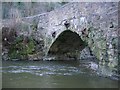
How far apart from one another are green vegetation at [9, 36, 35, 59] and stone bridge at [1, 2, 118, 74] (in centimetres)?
61

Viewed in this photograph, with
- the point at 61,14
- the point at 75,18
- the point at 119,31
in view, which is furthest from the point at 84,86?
the point at 61,14

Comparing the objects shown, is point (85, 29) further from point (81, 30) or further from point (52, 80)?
point (52, 80)

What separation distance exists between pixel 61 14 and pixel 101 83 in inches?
233

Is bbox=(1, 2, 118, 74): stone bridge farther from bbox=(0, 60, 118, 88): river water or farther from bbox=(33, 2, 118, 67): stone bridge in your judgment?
bbox=(0, 60, 118, 88): river water

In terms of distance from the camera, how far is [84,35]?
447 inches

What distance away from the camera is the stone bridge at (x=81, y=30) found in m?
9.15

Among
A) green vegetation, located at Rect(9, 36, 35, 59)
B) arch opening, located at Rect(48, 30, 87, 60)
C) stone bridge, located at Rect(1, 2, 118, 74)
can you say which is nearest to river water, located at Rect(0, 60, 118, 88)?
stone bridge, located at Rect(1, 2, 118, 74)

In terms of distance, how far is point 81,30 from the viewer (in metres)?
11.6

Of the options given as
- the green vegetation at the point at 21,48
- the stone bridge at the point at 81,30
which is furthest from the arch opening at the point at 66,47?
the green vegetation at the point at 21,48

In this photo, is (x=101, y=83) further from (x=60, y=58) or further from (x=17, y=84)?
(x=60, y=58)

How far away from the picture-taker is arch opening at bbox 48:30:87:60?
15289mm

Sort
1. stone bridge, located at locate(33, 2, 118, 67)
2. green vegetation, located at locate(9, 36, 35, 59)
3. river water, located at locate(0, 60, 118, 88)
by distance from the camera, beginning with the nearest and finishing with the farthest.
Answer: river water, located at locate(0, 60, 118, 88) → stone bridge, located at locate(33, 2, 118, 67) → green vegetation, located at locate(9, 36, 35, 59)

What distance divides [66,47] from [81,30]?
5236mm

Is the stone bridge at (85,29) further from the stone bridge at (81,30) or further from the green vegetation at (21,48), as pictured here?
the green vegetation at (21,48)
